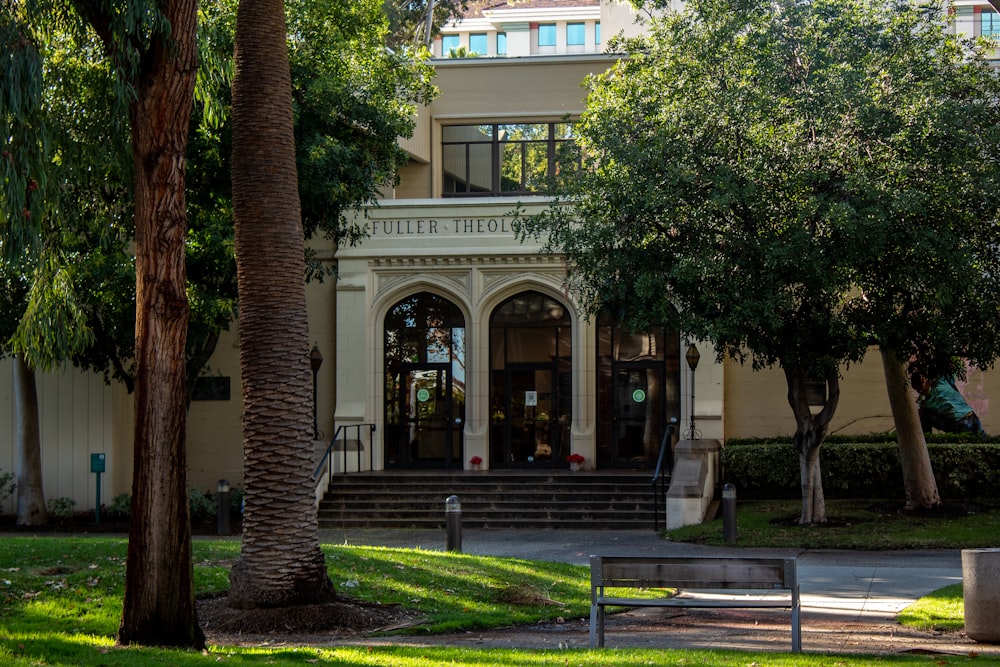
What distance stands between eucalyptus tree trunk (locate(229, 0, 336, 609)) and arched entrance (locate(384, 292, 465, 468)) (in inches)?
622

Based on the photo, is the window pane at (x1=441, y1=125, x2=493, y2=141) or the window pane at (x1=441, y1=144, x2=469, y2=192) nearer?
the window pane at (x1=441, y1=125, x2=493, y2=141)

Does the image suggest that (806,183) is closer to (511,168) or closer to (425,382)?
(425,382)

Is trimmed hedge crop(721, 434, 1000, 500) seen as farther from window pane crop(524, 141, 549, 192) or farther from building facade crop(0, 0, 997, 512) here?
window pane crop(524, 141, 549, 192)

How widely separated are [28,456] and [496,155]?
14.2 metres

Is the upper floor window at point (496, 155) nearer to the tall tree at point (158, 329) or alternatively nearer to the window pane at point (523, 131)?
the window pane at point (523, 131)

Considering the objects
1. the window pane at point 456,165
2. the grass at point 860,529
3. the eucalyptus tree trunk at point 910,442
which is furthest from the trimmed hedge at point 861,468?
the window pane at point 456,165

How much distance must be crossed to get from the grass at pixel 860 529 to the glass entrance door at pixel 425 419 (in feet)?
24.7

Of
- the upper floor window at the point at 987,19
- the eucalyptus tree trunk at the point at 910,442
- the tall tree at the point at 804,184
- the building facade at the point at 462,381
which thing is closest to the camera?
the tall tree at the point at 804,184

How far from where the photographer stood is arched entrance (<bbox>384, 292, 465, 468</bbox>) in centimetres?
2770

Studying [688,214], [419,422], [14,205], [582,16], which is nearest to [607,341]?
[419,422]

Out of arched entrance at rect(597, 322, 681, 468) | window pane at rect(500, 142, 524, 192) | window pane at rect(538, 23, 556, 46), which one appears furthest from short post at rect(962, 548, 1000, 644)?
window pane at rect(538, 23, 556, 46)

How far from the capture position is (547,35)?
82.7m

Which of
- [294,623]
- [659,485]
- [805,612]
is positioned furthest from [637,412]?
[294,623]

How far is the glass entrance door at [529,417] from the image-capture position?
90.1 feet
